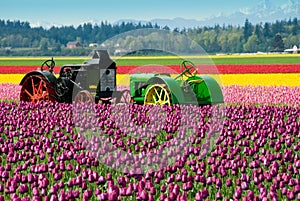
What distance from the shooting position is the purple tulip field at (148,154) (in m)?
6.32

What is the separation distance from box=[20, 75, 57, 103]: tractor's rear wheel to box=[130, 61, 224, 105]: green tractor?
9.56ft

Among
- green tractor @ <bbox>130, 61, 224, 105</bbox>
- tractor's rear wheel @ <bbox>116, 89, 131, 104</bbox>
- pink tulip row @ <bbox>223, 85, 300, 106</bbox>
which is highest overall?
green tractor @ <bbox>130, 61, 224, 105</bbox>

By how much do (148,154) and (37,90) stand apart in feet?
30.4

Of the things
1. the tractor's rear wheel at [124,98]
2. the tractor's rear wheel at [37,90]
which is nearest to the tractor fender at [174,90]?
the tractor's rear wheel at [124,98]

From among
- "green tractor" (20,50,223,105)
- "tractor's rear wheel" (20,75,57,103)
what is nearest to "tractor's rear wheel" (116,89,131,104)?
"green tractor" (20,50,223,105)

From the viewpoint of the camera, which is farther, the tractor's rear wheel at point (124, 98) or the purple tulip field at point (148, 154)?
the tractor's rear wheel at point (124, 98)

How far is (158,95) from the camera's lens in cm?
1461

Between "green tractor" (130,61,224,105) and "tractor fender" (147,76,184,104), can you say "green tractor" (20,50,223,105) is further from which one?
"tractor fender" (147,76,184,104)

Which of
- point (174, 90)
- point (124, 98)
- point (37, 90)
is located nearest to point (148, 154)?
point (174, 90)

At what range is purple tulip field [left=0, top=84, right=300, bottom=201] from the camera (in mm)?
6320

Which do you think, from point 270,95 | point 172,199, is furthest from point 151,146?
point 270,95

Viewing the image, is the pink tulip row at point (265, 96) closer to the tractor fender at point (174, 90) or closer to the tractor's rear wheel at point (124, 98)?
A: the tractor's rear wheel at point (124, 98)

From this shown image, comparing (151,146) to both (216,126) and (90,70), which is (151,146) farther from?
(90,70)

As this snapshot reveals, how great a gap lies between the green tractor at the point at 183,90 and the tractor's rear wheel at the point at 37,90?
291 centimetres
